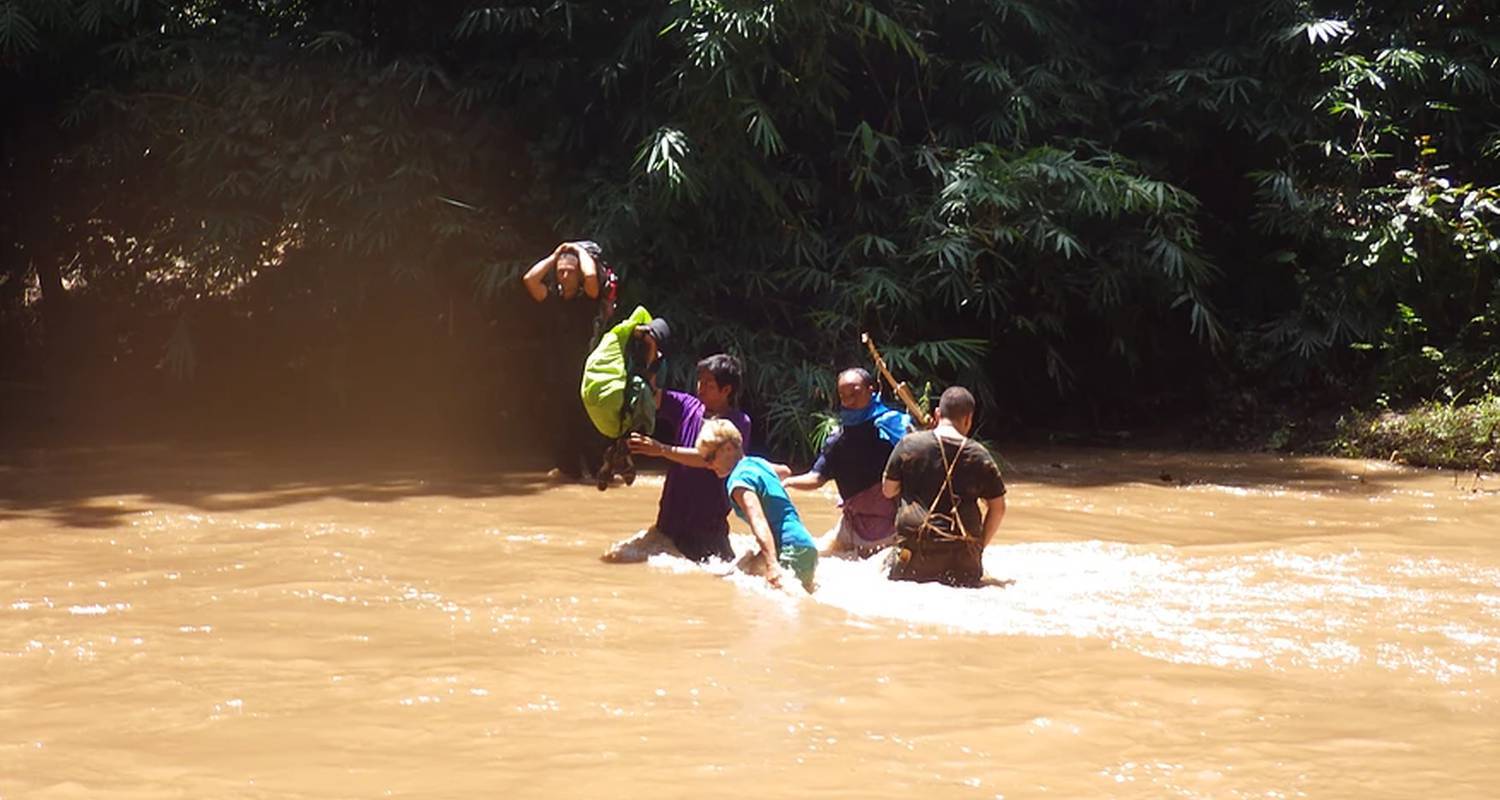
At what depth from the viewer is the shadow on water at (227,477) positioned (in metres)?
8.62

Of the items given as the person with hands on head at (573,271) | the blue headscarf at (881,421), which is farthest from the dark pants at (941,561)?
the person with hands on head at (573,271)

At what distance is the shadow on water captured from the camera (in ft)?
28.3

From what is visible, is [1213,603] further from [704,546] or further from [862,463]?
[704,546]

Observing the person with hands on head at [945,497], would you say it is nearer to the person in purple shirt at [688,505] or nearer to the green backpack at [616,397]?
the person in purple shirt at [688,505]

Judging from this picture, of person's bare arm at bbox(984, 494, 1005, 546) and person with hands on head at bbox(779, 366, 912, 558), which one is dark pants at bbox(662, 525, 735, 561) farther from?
person's bare arm at bbox(984, 494, 1005, 546)

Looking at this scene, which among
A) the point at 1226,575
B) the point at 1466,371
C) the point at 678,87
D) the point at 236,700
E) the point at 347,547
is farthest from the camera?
the point at 1466,371

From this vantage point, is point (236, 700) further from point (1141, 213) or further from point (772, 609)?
point (1141, 213)

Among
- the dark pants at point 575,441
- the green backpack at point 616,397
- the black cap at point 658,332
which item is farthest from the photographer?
the dark pants at point 575,441

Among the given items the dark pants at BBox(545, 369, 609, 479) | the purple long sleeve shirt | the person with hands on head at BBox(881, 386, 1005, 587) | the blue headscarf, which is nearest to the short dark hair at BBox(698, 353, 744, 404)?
the purple long sleeve shirt

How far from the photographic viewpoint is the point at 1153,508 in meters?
9.04

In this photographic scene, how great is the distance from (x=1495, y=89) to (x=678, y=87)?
6.74m

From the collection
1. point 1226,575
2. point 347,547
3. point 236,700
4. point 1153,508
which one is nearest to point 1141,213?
point 1153,508

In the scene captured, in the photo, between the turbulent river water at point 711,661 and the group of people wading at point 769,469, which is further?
the group of people wading at point 769,469

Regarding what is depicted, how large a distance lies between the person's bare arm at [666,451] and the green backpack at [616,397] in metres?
0.11
